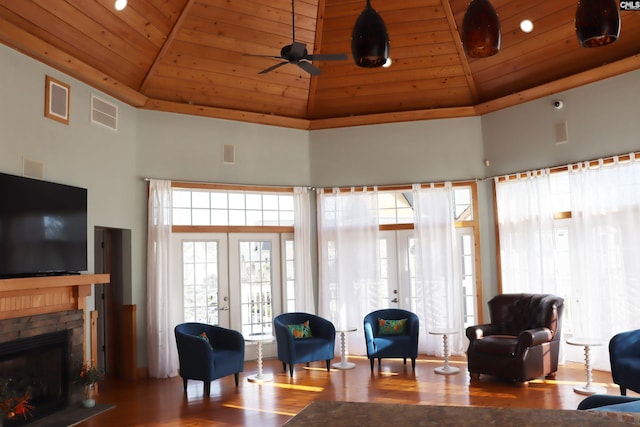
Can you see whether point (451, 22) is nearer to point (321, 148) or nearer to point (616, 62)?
point (616, 62)

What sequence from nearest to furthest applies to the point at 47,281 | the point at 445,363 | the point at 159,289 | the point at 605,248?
the point at 47,281
the point at 605,248
the point at 445,363
the point at 159,289

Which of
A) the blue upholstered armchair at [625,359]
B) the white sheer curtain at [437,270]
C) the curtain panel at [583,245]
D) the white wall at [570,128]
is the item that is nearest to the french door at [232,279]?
the white sheer curtain at [437,270]

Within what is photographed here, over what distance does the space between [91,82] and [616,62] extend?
633 cm

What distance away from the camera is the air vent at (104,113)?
22.6ft

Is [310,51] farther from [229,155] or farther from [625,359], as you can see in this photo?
[625,359]

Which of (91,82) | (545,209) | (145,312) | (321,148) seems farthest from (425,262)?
(91,82)

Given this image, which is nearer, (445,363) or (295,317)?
(445,363)

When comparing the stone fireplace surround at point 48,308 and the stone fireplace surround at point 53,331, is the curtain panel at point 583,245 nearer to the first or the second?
the stone fireplace surround at point 48,308

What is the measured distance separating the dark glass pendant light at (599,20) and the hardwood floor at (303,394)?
14.6 ft

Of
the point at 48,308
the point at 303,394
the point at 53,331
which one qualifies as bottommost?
the point at 303,394

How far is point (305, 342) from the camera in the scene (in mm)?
7410

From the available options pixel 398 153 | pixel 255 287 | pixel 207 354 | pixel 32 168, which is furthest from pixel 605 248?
pixel 32 168

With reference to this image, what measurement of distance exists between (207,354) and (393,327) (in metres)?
2.66

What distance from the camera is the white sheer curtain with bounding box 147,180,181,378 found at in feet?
24.6
